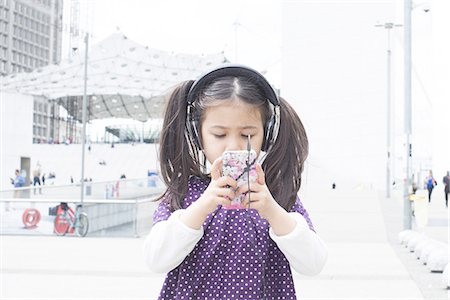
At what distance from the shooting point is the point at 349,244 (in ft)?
41.5

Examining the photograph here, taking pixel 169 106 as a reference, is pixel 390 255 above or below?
below

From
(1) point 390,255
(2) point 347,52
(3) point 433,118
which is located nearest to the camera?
(1) point 390,255

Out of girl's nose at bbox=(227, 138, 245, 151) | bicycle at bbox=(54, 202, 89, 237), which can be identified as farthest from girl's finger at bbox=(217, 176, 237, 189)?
bicycle at bbox=(54, 202, 89, 237)

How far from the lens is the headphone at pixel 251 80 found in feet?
5.43

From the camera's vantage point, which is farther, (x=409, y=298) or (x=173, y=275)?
(x=409, y=298)

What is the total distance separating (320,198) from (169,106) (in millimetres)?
20451

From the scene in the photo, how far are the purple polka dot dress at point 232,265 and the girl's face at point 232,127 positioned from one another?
0.68ft

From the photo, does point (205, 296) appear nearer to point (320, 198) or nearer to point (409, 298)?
point (409, 298)

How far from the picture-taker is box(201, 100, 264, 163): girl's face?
63.4 inches

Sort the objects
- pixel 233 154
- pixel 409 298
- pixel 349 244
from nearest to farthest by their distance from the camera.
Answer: pixel 233 154 < pixel 409 298 < pixel 349 244

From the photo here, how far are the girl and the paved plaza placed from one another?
4.73 m

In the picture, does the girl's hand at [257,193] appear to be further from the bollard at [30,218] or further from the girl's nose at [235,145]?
the bollard at [30,218]

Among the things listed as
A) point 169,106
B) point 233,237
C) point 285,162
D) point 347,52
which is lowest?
point 233,237

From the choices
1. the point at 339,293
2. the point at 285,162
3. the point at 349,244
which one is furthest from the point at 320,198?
the point at 285,162
